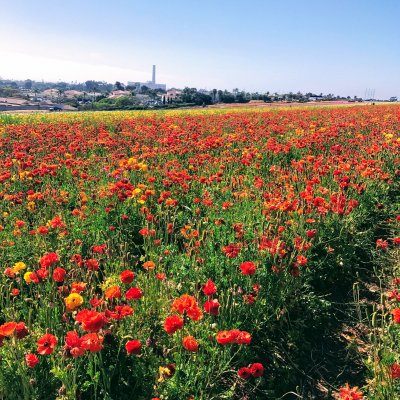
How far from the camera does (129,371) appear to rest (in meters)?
2.56

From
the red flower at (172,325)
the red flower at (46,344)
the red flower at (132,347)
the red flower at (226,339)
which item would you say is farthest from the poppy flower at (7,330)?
the red flower at (226,339)

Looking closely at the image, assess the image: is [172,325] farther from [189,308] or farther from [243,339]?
[243,339]

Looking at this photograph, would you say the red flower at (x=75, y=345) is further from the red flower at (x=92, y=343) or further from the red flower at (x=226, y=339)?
the red flower at (x=226, y=339)

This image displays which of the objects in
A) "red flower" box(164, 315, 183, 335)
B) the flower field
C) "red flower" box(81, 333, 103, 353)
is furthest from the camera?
the flower field

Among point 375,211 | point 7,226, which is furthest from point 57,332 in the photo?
point 375,211

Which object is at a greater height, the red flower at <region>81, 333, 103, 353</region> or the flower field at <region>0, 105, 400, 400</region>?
the red flower at <region>81, 333, 103, 353</region>

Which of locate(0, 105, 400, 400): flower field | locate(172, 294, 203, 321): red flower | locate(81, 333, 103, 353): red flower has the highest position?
locate(172, 294, 203, 321): red flower

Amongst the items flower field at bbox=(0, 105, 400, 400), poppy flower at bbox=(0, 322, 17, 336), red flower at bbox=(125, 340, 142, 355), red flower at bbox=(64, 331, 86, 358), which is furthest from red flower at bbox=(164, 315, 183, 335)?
poppy flower at bbox=(0, 322, 17, 336)

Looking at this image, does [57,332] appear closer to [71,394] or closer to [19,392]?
[19,392]

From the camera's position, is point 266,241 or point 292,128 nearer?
Answer: point 266,241

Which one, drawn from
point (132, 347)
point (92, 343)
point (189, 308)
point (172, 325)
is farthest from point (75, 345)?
point (189, 308)

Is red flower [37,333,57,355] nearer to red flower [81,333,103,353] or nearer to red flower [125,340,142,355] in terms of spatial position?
red flower [81,333,103,353]

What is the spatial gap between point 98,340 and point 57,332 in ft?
2.94

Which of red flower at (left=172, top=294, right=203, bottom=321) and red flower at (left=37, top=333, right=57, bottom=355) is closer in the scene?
red flower at (left=37, top=333, right=57, bottom=355)
